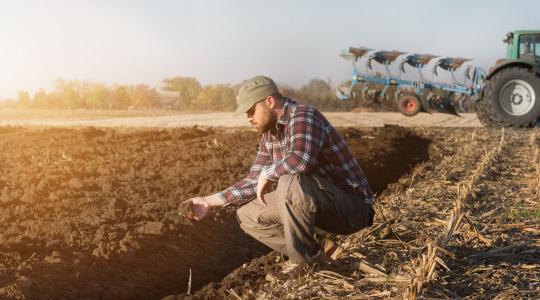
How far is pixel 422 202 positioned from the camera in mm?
5738

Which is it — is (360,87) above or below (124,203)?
above

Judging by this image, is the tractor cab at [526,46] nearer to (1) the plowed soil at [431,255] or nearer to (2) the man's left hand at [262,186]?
(1) the plowed soil at [431,255]

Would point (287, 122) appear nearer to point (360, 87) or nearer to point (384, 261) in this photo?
point (384, 261)

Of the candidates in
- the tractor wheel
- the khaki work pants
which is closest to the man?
the khaki work pants

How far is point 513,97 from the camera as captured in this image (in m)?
13.0

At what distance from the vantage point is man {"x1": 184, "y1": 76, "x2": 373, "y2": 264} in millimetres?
3584

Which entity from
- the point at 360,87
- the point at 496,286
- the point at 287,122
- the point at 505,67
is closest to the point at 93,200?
the point at 287,122

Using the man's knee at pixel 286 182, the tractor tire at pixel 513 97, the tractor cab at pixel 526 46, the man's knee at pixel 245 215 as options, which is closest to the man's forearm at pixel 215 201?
the man's knee at pixel 245 215

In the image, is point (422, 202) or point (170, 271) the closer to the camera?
point (170, 271)

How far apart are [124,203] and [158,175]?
128cm

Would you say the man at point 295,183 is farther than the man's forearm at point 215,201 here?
No

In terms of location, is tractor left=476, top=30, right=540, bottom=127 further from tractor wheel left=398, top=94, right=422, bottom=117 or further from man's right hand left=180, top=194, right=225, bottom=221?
man's right hand left=180, top=194, right=225, bottom=221

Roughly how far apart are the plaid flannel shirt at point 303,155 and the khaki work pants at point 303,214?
72 millimetres

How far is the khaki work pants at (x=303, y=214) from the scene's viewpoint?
11.9ft
